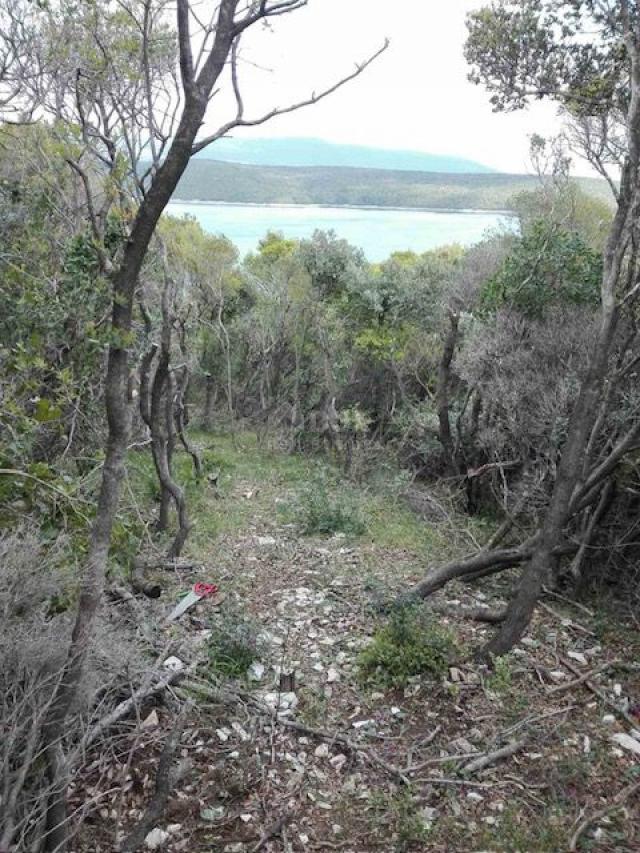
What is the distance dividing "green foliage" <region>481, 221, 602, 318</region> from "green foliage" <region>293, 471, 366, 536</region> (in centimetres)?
393

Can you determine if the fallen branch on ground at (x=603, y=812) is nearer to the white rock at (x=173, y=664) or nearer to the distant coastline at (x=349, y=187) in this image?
the white rock at (x=173, y=664)

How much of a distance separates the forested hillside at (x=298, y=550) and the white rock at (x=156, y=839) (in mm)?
22

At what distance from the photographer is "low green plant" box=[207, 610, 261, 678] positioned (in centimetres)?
407

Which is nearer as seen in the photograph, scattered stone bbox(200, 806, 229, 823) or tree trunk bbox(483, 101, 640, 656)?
scattered stone bbox(200, 806, 229, 823)

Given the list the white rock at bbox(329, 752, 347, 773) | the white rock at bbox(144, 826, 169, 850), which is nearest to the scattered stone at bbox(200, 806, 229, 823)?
the white rock at bbox(144, 826, 169, 850)

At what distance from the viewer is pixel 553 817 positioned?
3.08m

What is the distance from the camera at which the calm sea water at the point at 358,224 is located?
1803cm

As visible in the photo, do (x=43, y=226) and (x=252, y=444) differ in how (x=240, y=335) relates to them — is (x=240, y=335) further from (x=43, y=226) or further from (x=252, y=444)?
(x=43, y=226)

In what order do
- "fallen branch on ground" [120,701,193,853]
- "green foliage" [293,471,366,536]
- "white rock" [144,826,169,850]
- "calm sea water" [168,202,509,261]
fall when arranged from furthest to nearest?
1. "calm sea water" [168,202,509,261]
2. "green foliage" [293,471,366,536]
3. "white rock" [144,826,169,850]
4. "fallen branch on ground" [120,701,193,853]

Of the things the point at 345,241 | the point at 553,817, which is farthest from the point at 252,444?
the point at 553,817

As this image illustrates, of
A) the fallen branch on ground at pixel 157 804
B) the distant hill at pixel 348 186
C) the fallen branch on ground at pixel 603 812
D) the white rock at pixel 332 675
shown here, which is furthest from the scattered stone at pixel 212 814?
the distant hill at pixel 348 186

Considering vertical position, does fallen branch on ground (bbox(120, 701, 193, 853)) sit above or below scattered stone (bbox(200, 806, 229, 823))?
above

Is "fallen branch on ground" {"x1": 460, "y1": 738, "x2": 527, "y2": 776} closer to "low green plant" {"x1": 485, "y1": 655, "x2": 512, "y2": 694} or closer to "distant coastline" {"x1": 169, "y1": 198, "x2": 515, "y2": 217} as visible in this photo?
"low green plant" {"x1": 485, "y1": 655, "x2": 512, "y2": 694}

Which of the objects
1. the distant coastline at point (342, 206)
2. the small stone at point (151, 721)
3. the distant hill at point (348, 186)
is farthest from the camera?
the distant hill at point (348, 186)
